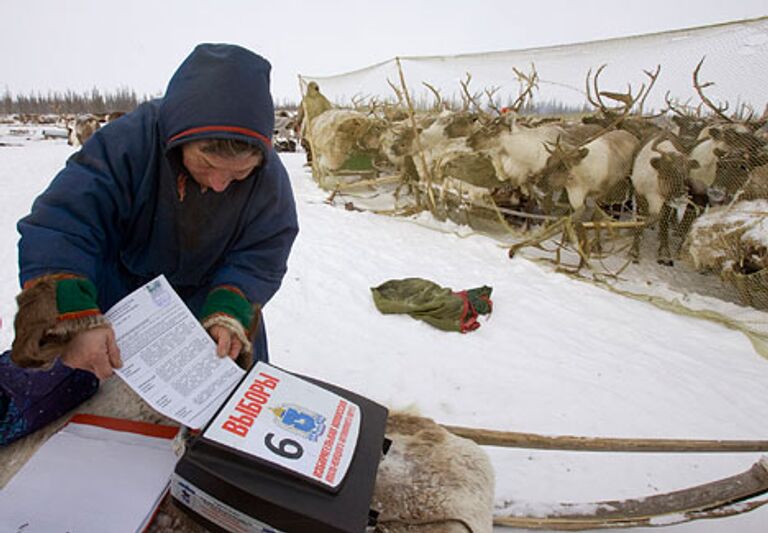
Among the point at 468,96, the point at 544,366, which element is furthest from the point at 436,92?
the point at 544,366

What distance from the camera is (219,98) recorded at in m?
1.18

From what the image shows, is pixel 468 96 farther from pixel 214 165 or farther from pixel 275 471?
pixel 275 471

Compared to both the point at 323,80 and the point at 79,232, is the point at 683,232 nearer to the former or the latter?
the point at 79,232

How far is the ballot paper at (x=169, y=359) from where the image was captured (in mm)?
1024

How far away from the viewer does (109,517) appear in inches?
36.7

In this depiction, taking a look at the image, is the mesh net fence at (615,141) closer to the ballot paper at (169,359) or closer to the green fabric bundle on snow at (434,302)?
the green fabric bundle on snow at (434,302)

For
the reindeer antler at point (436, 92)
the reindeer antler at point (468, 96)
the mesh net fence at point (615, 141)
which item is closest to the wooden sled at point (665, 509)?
the mesh net fence at point (615, 141)

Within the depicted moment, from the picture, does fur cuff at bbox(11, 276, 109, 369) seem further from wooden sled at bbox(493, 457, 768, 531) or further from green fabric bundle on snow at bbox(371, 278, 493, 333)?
green fabric bundle on snow at bbox(371, 278, 493, 333)

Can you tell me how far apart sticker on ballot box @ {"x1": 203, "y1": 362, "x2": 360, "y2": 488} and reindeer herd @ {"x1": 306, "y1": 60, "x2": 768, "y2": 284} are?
14.7 feet

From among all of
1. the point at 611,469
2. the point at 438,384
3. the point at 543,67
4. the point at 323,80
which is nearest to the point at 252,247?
the point at 438,384

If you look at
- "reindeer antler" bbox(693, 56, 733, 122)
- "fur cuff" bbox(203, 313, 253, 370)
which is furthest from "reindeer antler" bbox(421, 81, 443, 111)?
"fur cuff" bbox(203, 313, 253, 370)

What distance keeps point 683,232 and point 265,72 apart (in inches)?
211

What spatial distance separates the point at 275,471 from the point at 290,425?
0.44 feet

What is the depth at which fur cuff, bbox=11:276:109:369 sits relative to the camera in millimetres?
1035
